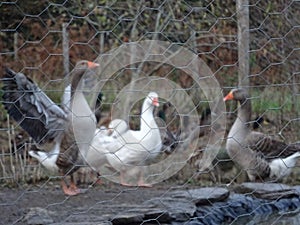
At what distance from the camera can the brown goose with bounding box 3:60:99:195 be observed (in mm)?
2871

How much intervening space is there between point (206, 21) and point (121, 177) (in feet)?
3.66

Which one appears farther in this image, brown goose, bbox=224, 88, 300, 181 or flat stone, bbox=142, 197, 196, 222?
brown goose, bbox=224, 88, 300, 181

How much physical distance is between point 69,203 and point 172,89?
837 millimetres

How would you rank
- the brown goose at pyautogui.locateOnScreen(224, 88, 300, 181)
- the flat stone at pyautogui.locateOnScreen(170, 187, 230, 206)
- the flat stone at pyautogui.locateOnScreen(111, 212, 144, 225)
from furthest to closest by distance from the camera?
the brown goose at pyautogui.locateOnScreen(224, 88, 300, 181), the flat stone at pyautogui.locateOnScreen(170, 187, 230, 206), the flat stone at pyautogui.locateOnScreen(111, 212, 144, 225)

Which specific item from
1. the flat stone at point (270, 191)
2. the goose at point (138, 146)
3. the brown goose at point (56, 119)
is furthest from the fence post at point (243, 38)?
the brown goose at point (56, 119)

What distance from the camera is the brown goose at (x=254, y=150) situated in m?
3.04

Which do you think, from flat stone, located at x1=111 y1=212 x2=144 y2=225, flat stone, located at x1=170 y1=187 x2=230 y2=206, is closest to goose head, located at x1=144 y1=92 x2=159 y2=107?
flat stone, located at x1=170 y1=187 x2=230 y2=206

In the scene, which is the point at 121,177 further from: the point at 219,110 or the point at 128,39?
the point at 128,39

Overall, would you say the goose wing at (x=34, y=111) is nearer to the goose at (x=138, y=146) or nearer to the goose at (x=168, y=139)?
the goose at (x=138, y=146)

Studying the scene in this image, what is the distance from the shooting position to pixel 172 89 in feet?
11.0

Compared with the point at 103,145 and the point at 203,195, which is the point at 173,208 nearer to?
the point at 203,195

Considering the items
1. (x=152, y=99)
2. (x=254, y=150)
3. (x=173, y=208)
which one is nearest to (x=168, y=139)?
(x=152, y=99)

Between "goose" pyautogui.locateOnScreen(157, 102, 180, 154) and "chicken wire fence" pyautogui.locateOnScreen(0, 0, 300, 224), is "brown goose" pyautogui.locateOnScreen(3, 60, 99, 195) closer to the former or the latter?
"chicken wire fence" pyautogui.locateOnScreen(0, 0, 300, 224)

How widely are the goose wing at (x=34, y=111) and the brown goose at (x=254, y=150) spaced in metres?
0.84
